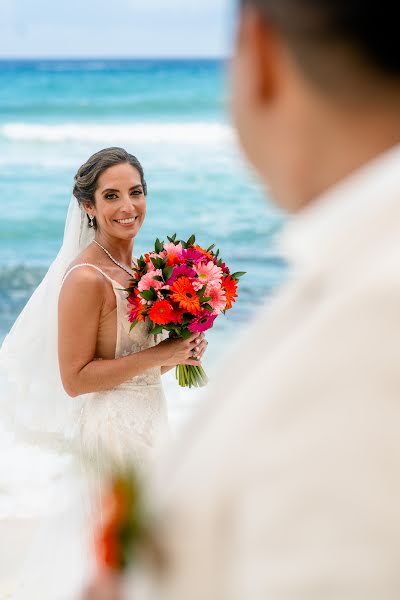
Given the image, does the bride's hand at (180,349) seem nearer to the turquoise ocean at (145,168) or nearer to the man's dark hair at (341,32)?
the turquoise ocean at (145,168)

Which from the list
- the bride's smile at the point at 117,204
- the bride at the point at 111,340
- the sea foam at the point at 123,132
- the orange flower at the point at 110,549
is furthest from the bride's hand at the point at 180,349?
the sea foam at the point at 123,132

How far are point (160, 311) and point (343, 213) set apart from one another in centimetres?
360

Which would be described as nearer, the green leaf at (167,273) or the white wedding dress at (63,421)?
the white wedding dress at (63,421)

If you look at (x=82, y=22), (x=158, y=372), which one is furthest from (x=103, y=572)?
(x=82, y=22)

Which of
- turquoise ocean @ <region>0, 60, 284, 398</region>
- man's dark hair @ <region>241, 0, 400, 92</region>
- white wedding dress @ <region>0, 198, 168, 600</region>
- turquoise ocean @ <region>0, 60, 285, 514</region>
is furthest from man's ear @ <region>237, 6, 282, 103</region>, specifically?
turquoise ocean @ <region>0, 60, 284, 398</region>

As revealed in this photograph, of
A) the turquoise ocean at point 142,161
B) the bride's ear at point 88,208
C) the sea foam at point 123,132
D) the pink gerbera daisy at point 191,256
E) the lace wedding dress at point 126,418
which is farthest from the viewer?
the sea foam at point 123,132

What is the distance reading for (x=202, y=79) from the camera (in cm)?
3288

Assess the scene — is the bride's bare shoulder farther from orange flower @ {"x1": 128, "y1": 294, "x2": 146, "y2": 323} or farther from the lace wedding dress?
the lace wedding dress

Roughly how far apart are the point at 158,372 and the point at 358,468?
4020 millimetres

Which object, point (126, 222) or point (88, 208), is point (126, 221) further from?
point (88, 208)

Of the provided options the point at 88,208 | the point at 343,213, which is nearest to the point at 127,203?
the point at 88,208

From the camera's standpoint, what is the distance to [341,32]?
78 centimetres

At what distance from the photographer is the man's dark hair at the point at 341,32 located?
0.77 meters

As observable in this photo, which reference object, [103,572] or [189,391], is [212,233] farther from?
[103,572]
